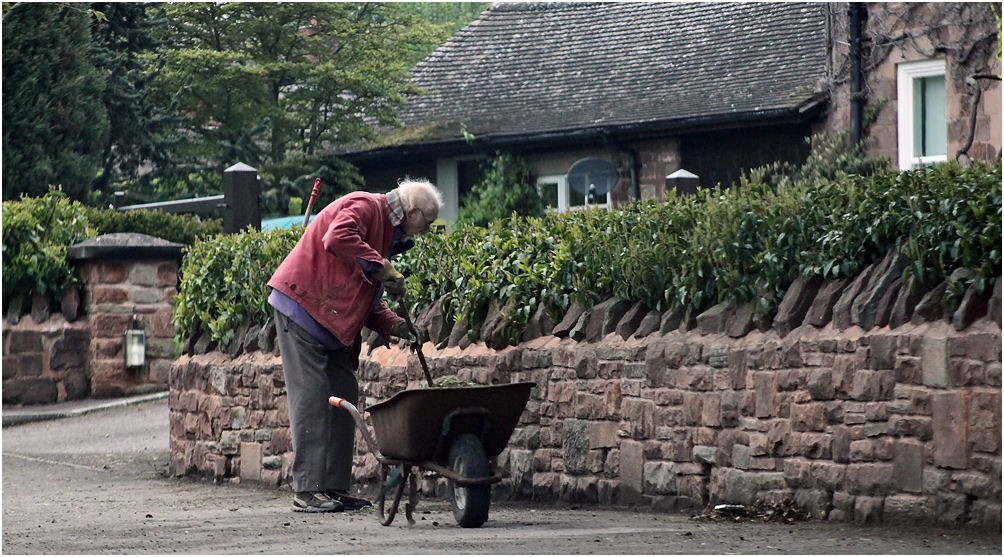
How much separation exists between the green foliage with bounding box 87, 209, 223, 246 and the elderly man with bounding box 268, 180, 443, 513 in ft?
35.7

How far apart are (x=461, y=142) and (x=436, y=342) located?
42.1 feet

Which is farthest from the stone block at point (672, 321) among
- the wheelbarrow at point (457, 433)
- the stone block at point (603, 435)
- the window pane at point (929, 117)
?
the window pane at point (929, 117)

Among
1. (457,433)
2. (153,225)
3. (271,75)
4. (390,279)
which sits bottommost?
(457,433)

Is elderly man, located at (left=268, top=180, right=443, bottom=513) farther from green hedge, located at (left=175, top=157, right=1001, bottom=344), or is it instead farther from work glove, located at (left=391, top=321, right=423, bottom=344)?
green hedge, located at (left=175, top=157, right=1001, bottom=344)

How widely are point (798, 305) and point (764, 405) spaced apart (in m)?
0.54

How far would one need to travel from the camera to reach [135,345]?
49.3 ft

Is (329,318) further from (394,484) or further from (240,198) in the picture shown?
(240,198)

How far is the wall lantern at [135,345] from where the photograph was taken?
15.0 m

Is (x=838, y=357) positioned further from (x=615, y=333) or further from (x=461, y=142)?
(x=461, y=142)

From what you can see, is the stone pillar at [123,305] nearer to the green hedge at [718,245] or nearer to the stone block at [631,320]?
the green hedge at [718,245]

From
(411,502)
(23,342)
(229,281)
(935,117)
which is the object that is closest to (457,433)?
(411,502)

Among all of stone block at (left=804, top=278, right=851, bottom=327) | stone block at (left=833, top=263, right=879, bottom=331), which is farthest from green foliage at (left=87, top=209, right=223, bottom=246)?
stone block at (left=833, top=263, right=879, bottom=331)

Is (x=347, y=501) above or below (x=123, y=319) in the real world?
below

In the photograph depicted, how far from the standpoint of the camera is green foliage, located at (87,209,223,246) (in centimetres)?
1794
